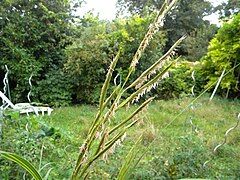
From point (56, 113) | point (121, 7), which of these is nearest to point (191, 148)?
point (56, 113)

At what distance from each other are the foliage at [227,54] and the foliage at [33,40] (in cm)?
376

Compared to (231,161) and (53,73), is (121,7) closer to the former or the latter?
(53,73)

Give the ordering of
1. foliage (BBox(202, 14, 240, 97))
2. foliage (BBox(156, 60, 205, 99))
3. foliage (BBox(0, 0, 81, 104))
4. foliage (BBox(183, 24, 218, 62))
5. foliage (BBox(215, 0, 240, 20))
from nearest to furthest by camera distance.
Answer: foliage (BBox(202, 14, 240, 97))
foliage (BBox(0, 0, 81, 104))
foliage (BBox(156, 60, 205, 99))
foliage (BBox(183, 24, 218, 62))
foliage (BBox(215, 0, 240, 20))

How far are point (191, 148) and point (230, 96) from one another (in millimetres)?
4961

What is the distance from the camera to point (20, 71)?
6000mm

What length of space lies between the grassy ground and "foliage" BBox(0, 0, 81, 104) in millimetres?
1487

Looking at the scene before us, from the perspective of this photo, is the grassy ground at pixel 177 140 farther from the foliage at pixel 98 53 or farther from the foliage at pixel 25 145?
the foliage at pixel 98 53

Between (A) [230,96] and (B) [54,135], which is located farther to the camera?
(A) [230,96]

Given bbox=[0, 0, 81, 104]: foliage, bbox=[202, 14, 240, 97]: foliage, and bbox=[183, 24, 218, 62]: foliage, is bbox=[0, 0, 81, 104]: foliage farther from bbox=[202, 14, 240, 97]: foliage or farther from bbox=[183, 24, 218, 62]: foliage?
bbox=[183, 24, 218, 62]: foliage

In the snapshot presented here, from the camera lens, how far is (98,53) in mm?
6000

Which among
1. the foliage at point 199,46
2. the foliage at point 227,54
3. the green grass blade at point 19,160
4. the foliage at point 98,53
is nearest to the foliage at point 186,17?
the foliage at point 199,46

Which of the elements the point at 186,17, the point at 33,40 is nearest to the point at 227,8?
the point at 186,17

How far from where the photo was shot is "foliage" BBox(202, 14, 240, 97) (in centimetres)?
580

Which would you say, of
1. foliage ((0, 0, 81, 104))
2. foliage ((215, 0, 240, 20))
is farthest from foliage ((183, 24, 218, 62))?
foliage ((215, 0, 240, 20))
